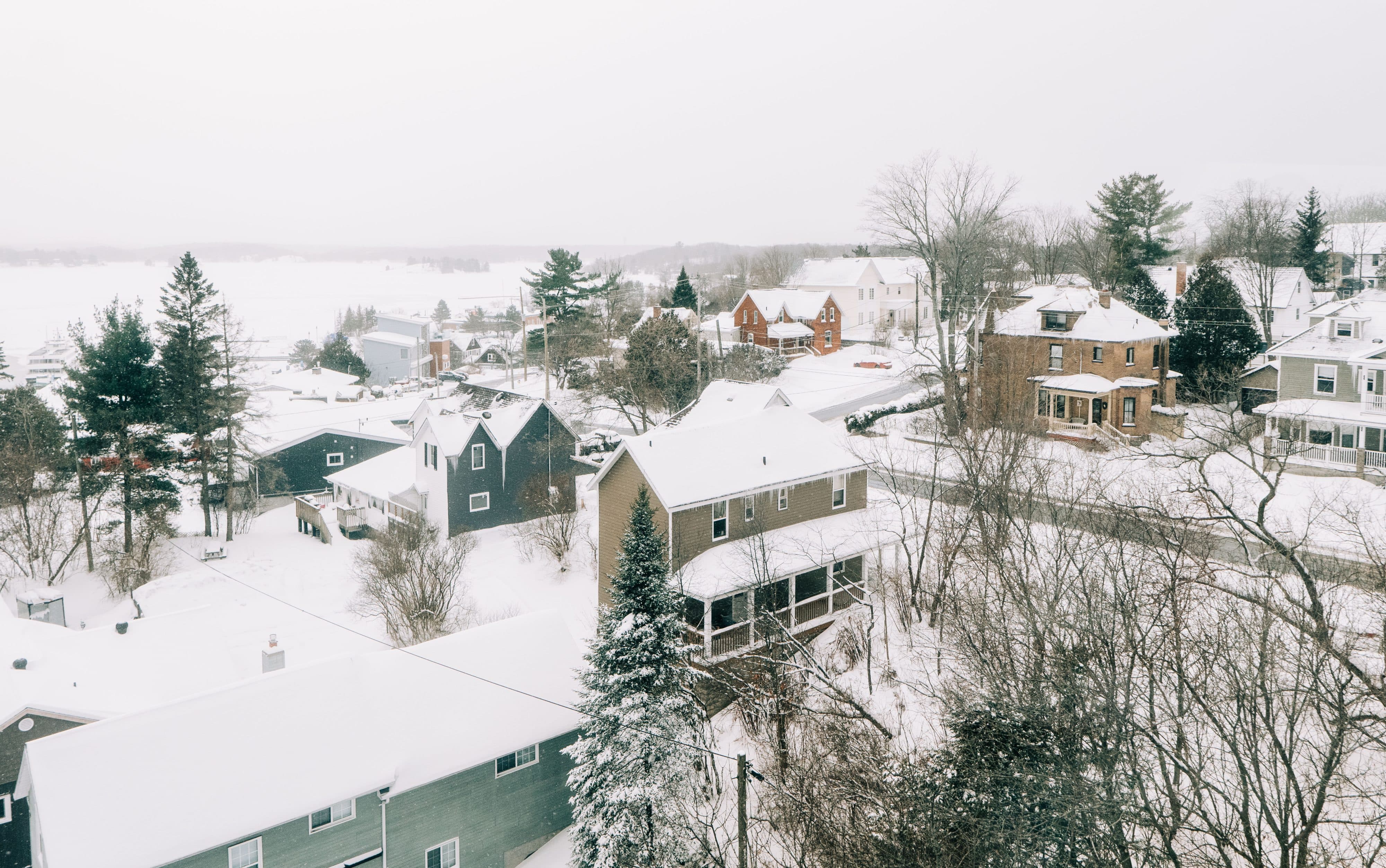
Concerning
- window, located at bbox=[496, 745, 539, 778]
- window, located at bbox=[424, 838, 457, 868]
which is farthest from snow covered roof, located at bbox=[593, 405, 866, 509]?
window, located at bbox=[424, 838, 457, 868]

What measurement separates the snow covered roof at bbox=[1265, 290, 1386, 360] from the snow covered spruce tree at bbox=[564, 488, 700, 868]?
29308mm

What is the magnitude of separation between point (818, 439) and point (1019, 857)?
55.5 ft

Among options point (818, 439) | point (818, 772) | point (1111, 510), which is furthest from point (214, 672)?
point (1111, 510)

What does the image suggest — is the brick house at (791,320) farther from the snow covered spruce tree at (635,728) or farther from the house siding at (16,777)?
the house siding at (16,777)

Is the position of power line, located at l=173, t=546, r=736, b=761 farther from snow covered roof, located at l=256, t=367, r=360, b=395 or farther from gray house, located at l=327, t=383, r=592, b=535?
snow covered roof, located at l=256, t=367, r=360, b=395

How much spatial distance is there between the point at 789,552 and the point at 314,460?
27.1m

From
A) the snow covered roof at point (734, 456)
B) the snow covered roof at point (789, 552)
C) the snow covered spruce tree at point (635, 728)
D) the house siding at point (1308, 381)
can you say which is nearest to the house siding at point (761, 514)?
the snow covered roof at point (789, 552)

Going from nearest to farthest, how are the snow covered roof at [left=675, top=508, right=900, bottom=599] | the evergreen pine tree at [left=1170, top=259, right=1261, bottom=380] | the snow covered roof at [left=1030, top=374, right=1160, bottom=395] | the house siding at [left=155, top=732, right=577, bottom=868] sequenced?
the house siding at [left=155, top=732, right=577, bottom=868] → the snow covered roof at [left=675, top=508, right=900, bottom=599] → the snow covered roof at [left=1030, top=374, right=1160, bottom=395] → the evergreen pine tree at [left=1170, top=259, right=1261, bottom=380]

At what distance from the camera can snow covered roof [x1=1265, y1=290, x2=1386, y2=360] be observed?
34.1 m

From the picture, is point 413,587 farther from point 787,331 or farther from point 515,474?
point 787,331

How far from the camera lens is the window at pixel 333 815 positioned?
54.1ft

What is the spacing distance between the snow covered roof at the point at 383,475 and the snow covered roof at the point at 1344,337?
34.2m

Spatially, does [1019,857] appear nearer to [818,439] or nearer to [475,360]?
[818,439]

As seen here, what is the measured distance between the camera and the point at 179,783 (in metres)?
15.8
